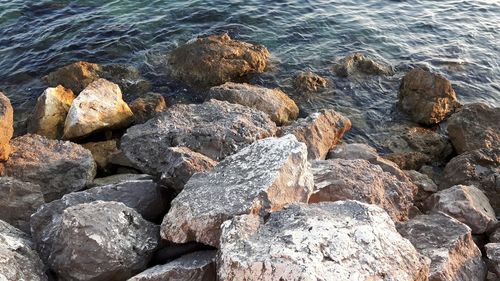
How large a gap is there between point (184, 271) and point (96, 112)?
7.02m

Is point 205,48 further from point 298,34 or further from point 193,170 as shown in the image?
point 193,170

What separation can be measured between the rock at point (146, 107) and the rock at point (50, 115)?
5.47 ft

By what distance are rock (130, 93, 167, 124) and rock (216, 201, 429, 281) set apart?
25.0ft

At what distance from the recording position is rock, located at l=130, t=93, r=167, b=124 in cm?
1309

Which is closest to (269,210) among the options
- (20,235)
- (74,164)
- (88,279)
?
(88,279)

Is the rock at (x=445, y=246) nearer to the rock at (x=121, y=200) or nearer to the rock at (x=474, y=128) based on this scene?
the rock at (x=121, y=200)

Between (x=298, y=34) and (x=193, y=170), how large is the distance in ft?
37.5

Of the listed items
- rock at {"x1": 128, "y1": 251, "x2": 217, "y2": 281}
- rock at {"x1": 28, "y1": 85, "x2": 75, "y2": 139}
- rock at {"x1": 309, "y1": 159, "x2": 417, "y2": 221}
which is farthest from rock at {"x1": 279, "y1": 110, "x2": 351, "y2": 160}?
rock at {"x1": 28, "y1": 85, "x2": 75, "y2": 139}

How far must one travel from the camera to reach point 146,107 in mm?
13344

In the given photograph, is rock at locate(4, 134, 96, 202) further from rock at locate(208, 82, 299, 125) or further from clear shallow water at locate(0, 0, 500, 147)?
clear shallow water at locate(0, 0, 500, 147)

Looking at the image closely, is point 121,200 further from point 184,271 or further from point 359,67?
point 359,67

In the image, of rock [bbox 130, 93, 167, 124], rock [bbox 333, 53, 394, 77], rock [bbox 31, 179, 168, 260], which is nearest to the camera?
rock [bbox 31, 179, 168, 260]

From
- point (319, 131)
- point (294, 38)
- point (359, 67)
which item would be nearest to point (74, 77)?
point (294, 38)

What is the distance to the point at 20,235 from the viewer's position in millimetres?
7121
